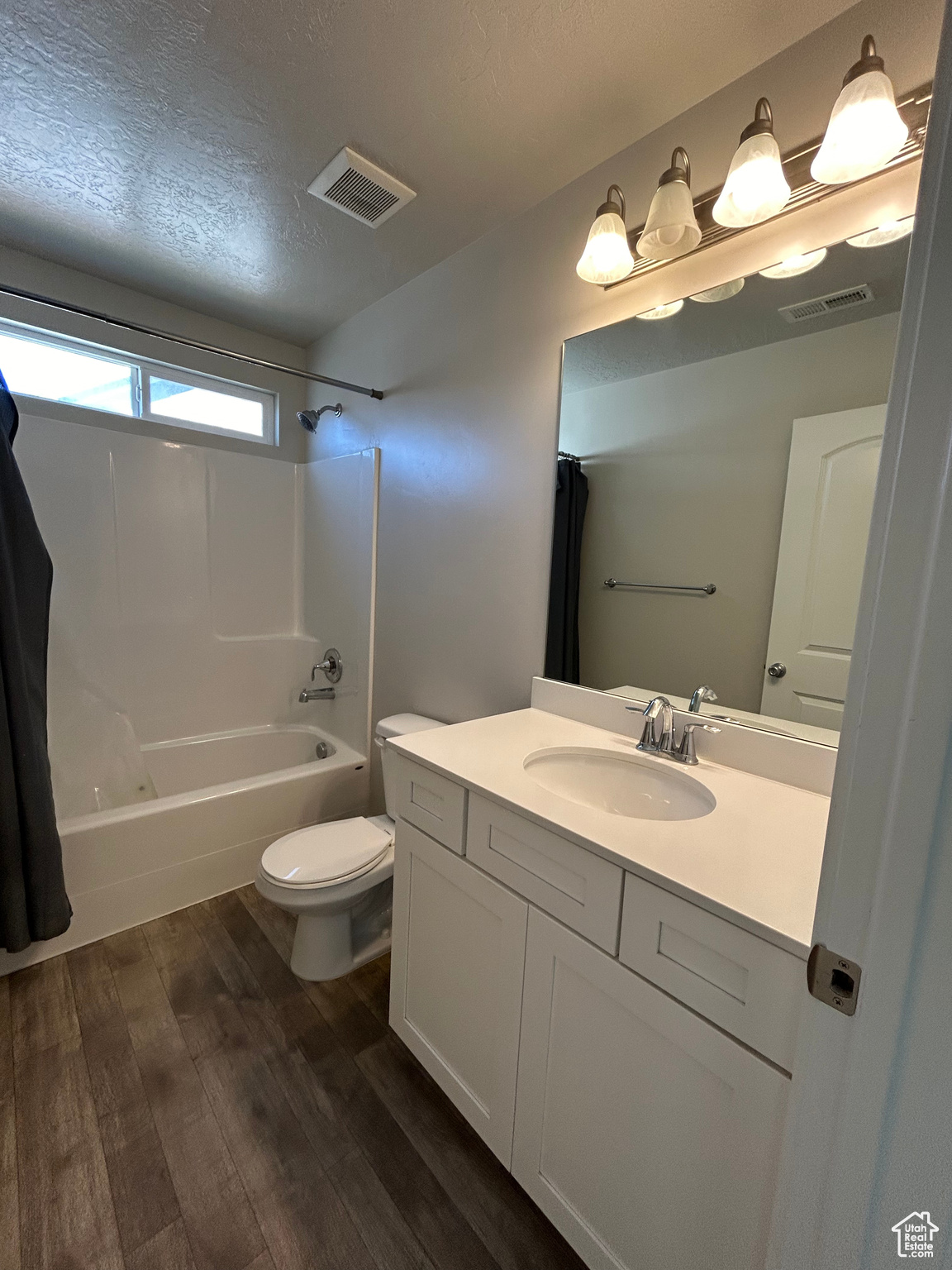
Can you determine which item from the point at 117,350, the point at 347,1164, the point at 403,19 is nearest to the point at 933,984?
the point at 347,1164

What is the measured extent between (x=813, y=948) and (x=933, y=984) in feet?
0.29

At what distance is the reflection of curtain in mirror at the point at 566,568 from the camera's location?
1.56 m

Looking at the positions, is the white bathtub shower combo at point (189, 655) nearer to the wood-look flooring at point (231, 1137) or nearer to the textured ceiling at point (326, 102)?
the wood-look flooring at point (231, 1137)

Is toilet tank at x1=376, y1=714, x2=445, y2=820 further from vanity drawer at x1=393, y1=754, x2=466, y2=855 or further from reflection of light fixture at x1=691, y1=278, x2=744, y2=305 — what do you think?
reflection of light fixture at x1=691, y1=278, x2=744, y2=305

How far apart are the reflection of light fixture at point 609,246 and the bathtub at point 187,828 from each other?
6.84ft

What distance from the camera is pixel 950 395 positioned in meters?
0.38

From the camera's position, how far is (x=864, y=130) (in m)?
0.92

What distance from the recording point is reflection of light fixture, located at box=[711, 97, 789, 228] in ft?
3.36

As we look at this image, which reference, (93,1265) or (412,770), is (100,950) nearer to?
(93,1265)

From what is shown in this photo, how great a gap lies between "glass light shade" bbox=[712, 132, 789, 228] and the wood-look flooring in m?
2.17

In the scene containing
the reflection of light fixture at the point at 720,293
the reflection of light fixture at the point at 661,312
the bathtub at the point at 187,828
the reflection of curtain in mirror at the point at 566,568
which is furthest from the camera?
the bathtub at the point at 187,828

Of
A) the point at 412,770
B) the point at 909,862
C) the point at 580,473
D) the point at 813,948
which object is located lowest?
the point at 412,770

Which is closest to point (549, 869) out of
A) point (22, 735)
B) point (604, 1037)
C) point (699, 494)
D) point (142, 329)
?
point (604, 1037)

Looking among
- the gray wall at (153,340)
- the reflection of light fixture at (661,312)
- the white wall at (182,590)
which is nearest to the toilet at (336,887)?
the white wall at (182,590)
